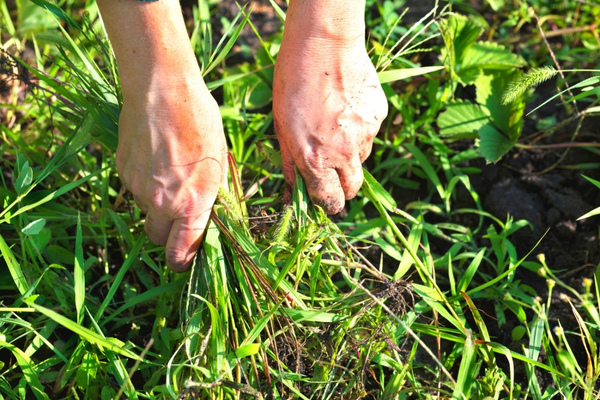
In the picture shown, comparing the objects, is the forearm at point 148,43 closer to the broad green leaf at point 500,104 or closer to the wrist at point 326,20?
the wrist at point 326,20

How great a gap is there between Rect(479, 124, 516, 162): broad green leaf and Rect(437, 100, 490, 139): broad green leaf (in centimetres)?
5

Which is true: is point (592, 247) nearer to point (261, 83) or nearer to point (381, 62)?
point (381, 62)

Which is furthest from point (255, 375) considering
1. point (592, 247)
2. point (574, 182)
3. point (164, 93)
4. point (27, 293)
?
point (574, 182)

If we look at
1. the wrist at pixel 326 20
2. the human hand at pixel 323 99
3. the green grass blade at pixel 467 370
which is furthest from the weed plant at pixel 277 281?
the wrist at pixel 326 20

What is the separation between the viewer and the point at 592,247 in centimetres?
178

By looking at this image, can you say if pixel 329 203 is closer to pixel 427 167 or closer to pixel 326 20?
pixel 326 20

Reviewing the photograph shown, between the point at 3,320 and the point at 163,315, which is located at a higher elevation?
the point at 3,320

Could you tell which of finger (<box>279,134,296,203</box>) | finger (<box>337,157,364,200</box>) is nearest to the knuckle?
finger (<box>279,134,296,203</box>)

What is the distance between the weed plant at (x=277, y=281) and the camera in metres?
1.35

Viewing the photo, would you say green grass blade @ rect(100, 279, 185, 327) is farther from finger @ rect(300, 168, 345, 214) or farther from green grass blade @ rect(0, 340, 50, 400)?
finger @ rect(300, 168, 345, 214)

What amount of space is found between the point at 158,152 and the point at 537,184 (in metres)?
1.26

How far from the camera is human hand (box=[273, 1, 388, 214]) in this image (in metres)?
1.33

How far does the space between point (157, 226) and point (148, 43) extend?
0.42 meters

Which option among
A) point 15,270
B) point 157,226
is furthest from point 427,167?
point 15,270
